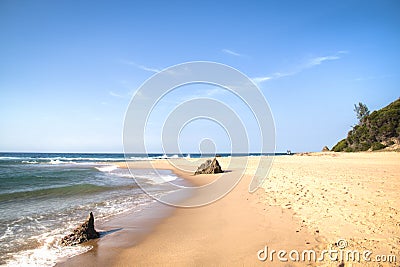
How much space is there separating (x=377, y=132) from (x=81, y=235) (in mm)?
46230

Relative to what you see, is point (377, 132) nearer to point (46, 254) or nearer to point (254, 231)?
point (254, 231)

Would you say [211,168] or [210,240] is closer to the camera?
[210,240]

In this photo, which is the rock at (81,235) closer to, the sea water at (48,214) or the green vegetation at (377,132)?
the sea water at (48,214)

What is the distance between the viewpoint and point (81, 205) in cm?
990

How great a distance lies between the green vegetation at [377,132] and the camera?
116 ft

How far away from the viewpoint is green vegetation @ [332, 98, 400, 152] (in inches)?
1398

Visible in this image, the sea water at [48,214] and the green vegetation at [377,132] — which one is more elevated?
the green vegetation at [377,132]

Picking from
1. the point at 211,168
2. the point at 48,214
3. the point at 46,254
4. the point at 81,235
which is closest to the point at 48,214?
the point at 48,214

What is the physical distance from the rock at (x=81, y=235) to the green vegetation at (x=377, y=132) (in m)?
42.3

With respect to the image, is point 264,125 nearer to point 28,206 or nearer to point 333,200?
point 333,200

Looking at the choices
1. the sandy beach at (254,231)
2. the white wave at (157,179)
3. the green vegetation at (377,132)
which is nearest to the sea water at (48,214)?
the sandy beach at (254,231)

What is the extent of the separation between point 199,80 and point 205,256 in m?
11.1

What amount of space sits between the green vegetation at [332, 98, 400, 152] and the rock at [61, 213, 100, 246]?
4228 centimetres

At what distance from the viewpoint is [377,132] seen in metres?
38.2
